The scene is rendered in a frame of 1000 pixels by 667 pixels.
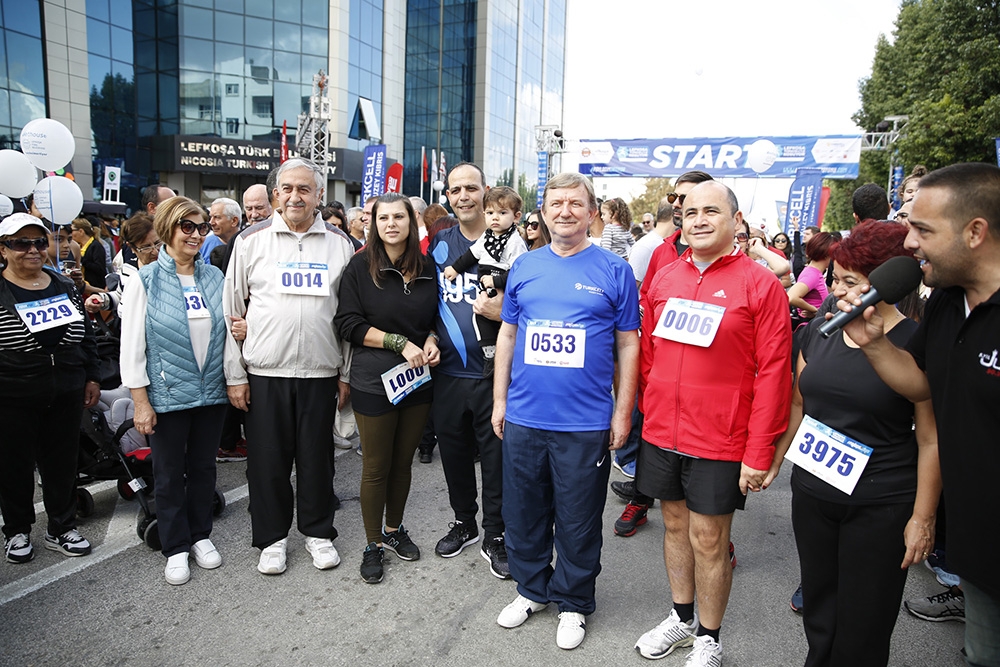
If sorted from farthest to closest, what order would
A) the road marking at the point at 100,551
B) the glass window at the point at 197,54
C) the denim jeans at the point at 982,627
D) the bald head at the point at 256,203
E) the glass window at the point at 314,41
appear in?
the glass window at the point at 314,41
the glass window at the point at 197,54
the bald head at the point at 256,203
the road marking at the point at 100,551
the denim jeans at the point at 982,627

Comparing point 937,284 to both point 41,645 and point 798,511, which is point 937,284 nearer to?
point 798,511

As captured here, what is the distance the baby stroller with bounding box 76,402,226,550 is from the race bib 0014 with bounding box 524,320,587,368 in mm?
2601

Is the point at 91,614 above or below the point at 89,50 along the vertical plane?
below

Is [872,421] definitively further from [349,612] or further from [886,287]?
[349,612]

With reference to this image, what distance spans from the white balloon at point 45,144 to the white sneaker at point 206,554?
255 inches

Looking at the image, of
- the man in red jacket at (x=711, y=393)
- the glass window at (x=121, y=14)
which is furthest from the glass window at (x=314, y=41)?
the man in red jacket at (x=711, y=393)

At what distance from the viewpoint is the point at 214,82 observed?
2594cm

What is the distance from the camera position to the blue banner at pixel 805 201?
14547 mm

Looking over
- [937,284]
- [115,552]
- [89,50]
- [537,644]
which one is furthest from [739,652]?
[89,50]

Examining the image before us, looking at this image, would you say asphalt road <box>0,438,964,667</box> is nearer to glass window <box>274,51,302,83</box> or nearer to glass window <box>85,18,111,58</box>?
glass window <box>85,18,111,58</box>

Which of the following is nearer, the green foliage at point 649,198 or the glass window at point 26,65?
the glass window at point 26,65

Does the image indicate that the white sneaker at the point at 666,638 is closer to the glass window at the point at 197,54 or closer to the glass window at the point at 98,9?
the glass window at the point at 98,9

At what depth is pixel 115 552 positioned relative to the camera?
3715 mm

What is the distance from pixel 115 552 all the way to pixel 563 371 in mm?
2915
